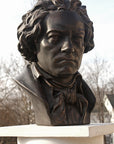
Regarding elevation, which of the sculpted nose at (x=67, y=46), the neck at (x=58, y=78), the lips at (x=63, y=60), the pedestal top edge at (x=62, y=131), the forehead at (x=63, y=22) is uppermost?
the forehead at (x=63, y=22)

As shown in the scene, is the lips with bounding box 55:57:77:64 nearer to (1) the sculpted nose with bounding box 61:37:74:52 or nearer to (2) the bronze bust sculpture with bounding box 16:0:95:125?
(2) the bronze bust sculpture with bounding box 16:0:95:125

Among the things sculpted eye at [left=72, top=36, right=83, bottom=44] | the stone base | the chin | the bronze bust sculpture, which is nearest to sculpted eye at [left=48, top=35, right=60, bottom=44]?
the bronze bust sculpture

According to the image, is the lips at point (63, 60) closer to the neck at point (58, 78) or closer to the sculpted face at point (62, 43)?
the sculpted face at point (62, 43)

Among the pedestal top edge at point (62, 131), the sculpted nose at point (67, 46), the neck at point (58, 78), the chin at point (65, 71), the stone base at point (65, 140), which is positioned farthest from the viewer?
the neck at point (58, 78)

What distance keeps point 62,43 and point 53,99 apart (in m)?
0.73

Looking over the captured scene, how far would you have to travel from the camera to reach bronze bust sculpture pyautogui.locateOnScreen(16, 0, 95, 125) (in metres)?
3.04

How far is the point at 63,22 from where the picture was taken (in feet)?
9.95

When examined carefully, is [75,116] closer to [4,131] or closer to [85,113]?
[85,113]

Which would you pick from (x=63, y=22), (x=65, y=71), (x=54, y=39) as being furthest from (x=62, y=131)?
(x=63, y=22)

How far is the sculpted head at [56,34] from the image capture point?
303 cm

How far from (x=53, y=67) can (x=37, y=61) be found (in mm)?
421

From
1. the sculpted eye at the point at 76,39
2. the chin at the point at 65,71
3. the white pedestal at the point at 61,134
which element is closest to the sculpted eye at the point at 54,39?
the sculpted eye at the point at 76,39

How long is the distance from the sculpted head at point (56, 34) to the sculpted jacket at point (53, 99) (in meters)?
0.19

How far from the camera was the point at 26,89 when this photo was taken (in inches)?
123
